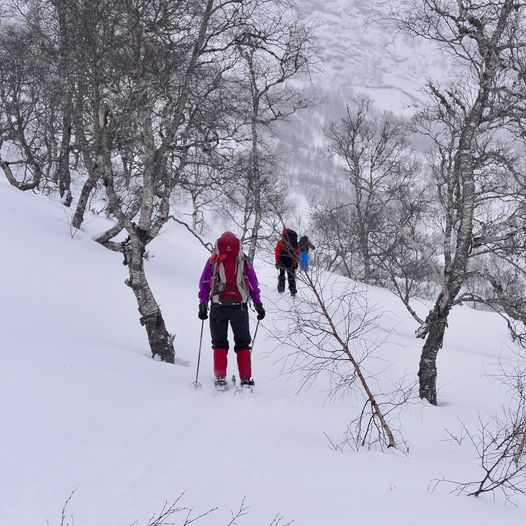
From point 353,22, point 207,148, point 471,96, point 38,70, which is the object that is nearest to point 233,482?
point 471,96

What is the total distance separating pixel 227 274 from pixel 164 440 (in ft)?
8.14

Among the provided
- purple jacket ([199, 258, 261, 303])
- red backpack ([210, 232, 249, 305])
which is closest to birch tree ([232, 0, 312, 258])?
purple jacket ([199, 258, 261, 303])

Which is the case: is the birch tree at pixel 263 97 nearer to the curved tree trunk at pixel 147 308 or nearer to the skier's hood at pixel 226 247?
the curved tree trunk at pixel 147 308

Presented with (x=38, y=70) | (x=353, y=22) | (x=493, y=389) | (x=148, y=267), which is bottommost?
(x=493, y=389)

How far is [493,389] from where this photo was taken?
9.57 metres

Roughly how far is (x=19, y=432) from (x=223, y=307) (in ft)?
9.75

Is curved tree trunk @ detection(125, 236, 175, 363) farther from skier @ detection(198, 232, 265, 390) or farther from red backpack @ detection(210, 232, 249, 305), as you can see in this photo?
red backpack @ detection(210, 232, 249, 305)

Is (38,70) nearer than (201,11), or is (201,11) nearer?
(201,11)

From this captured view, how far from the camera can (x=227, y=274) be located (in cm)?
582

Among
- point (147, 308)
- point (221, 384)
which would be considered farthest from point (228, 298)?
point (147, 308)

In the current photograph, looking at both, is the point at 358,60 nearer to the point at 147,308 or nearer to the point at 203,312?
the point at 147,308

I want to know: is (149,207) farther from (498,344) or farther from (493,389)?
(498,344)

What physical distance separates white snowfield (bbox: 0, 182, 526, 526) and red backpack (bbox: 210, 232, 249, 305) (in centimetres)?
99

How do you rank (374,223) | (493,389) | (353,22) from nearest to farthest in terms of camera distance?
1. (493,389)
2. (374,223)
3. (353,22)
